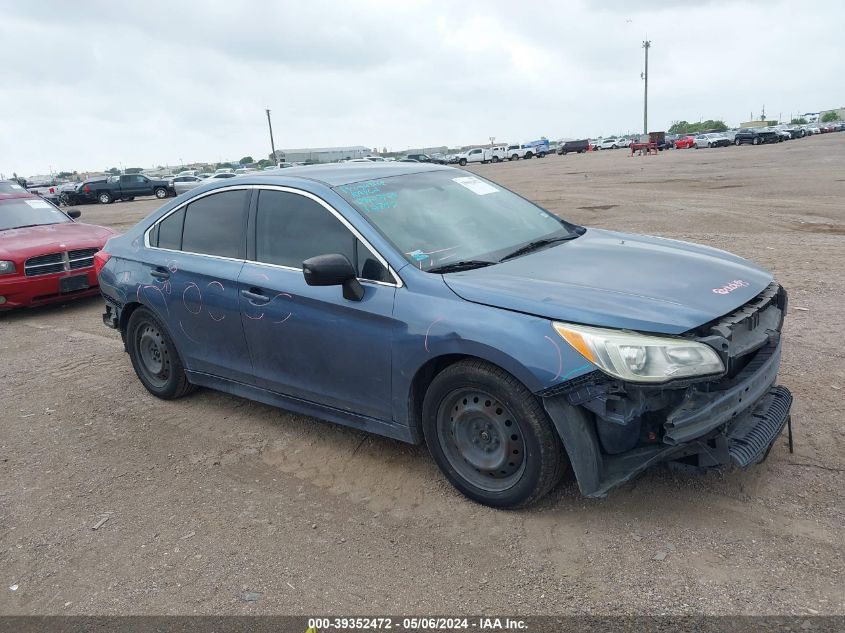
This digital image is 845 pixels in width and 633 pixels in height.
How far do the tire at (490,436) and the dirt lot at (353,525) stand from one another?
0.17m

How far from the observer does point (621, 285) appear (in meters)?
3.43

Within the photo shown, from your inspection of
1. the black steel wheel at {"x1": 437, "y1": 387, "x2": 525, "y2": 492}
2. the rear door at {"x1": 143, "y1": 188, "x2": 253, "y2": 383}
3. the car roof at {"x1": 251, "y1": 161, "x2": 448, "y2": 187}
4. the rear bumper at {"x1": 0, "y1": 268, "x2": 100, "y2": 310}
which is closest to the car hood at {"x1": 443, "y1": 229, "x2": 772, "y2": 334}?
the black steel wheel at {"x1": 437, "y1": 387, "x2": 525, "y2": 492}

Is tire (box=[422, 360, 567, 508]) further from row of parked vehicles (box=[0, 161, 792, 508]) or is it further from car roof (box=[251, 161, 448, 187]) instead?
car roof (box=[251, 161, 448, 187])

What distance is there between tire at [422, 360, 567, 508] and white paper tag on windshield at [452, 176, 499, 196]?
5.53ft

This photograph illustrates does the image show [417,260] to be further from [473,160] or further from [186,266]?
[473,160]

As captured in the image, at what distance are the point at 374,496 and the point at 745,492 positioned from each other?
1.93m

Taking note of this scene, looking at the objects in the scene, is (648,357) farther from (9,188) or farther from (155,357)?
(9,188)

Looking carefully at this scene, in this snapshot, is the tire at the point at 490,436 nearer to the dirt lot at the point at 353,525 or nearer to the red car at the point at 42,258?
the dirt lot at the point at 353,525

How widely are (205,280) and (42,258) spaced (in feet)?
17.5

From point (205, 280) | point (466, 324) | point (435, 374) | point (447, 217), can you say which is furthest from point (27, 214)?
point (466, 324)

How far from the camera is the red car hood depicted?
8.77 meters

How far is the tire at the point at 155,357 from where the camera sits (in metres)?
5.26

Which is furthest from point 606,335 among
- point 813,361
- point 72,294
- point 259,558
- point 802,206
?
point 802,206

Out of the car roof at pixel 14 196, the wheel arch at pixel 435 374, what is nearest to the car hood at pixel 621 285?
the wheel arch at pixel 435 374
